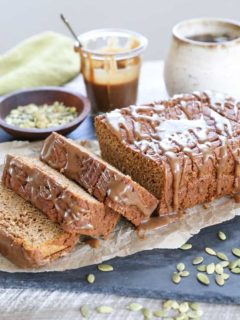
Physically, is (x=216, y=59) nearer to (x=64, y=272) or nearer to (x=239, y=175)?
(x=239, y=175)

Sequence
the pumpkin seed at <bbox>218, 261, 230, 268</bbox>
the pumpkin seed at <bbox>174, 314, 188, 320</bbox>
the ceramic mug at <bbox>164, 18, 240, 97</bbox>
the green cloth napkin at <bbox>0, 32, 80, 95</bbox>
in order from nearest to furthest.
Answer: the pumpkin seed at <bbox>174, 314, 188, 320</bbox>
the pumpkin seed at <bbox>218, 261, 230, 268</bbox>
the ceramic mug at <bbox>164, 18, 240, 97</bbox>
the green cloth napkin at <bbox>0, 32, 80, 95</bbox>

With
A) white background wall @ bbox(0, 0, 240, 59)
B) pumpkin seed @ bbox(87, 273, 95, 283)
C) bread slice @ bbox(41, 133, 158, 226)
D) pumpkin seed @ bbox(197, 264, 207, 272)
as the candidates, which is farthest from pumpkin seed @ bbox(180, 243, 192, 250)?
white background wall @ bbox(0, 0, 240, 59)

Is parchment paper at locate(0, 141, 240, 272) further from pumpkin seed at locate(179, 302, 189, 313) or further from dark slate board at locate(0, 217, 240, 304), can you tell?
pumpkin seed at locate(179, 302, 189, 313)

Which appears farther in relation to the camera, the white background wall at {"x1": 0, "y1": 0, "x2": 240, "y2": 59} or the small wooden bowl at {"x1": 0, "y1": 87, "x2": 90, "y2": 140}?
the white background wall at {"x1": 0, "y1": 0, "x2": 240, "y2": 59}

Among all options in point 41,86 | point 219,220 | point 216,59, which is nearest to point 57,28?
point 41,86

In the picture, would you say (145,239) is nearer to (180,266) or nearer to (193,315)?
(180,266)

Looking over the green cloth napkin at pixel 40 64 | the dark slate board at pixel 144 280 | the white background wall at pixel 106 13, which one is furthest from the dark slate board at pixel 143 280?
the white background wall at pixel 106 13

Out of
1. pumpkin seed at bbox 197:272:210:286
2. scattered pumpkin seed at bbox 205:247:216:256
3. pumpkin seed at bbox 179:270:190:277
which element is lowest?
scattered pumpkin seed at bbox 205:247:216:256
